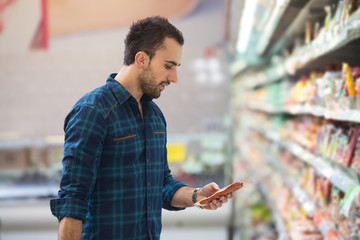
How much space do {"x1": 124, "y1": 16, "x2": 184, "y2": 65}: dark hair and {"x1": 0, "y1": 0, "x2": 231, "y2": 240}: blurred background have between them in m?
1.14

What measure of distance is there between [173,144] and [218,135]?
44cm

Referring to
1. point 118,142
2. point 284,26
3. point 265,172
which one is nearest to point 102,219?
point 118,142

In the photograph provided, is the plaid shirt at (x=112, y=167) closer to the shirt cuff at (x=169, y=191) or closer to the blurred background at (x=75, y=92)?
the shirt cuff at (x=169, y=191)

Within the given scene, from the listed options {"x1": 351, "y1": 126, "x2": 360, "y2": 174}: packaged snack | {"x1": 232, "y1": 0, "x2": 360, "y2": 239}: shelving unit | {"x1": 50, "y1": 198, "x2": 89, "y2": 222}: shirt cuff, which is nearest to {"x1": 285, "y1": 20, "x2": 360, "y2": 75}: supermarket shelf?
{"x1": 232, "y1": 0, "x2": 360, "y2": 239}: shelving unit

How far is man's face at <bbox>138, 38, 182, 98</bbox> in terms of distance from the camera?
1.33 metres

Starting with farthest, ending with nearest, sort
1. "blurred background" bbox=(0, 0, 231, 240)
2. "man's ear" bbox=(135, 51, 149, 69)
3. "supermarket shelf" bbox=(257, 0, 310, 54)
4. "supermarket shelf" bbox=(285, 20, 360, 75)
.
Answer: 1. "blurred background" bbox=(0, 0, 231, 240)
2. "supermarket shelf" bbox=(257, 0, 310, 54)
3. "supermarket shelf" bbox=(285, 20, 360, 75)
4. "man's ear" bbox=(135, 51, 149, 69)

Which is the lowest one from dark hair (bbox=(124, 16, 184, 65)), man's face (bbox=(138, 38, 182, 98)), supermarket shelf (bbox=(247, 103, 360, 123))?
supermarket shelf (bbox=(247, 103, 360, 123))

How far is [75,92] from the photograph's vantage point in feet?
8.87

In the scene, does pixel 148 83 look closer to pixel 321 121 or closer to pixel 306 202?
pixel 306 202

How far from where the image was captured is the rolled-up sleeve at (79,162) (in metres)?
1.19

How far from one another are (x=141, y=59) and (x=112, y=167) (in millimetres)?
405

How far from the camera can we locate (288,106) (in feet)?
10.5

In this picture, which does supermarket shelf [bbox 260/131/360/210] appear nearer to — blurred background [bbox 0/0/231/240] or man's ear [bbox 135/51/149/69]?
blurred background [bbox 0/0/231/240]

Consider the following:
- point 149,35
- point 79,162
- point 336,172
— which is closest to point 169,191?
point 79,162
